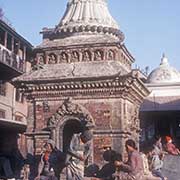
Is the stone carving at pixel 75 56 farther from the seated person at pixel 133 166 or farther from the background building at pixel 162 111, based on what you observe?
the background building at pixel 162 111

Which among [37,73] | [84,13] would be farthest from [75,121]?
[84,13]

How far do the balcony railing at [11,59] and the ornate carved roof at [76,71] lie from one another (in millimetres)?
14463

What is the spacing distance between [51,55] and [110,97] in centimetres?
313

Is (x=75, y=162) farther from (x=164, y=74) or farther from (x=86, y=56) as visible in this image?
(x=164, y=74)

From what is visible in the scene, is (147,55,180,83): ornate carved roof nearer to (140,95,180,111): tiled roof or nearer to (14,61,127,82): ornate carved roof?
(140,95,180,111): tiled roof

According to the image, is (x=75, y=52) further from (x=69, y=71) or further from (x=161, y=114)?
(x=161, y=114)

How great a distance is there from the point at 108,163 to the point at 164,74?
2290 cm

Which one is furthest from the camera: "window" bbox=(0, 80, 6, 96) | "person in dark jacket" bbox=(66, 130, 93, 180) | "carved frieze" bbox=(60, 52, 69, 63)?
"window" bbox=(0, 80, 6, 96)

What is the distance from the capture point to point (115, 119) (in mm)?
15492

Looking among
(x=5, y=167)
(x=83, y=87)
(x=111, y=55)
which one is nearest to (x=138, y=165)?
(x=83, y=87)

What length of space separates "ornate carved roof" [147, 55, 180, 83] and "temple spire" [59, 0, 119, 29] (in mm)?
18666

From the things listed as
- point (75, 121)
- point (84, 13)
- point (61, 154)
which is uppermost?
point (84, 13)

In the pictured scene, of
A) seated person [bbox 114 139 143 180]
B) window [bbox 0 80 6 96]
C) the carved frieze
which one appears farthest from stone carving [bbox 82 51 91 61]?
window [bbox 0 80 6 96]

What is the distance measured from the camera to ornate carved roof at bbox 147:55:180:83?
119ft
